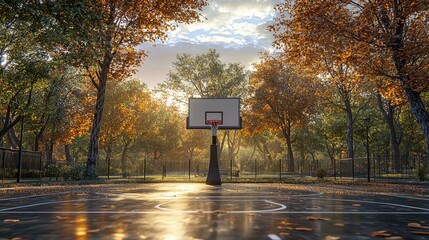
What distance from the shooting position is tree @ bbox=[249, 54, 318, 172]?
38031 mm

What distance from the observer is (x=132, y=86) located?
44625 millimetres

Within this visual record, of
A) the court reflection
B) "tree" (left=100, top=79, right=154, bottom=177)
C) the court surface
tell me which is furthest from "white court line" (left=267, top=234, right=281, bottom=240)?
"tree" (left=100, top=79, right=154, bottom=177)

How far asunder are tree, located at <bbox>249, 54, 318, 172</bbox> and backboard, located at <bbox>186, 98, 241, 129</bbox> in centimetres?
1597

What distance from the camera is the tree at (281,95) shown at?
38.0m

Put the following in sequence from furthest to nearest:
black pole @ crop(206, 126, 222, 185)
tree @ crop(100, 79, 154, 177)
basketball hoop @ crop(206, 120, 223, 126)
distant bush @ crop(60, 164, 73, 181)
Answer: tree @ crop(100, 79, 154, 177)
basketball hoop @ crop(206, 120, 223, 126)
distant bush @ crop(60, 164, 73, 181)
black pole @ crop(206, 126, 222, 185)

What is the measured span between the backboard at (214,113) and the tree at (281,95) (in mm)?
15967

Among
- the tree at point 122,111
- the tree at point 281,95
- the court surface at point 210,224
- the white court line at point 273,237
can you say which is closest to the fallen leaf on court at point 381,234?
the court surface at point 210,224

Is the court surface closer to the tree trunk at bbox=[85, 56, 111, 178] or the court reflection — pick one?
the court reflection

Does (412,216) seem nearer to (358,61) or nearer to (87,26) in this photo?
(358,61)

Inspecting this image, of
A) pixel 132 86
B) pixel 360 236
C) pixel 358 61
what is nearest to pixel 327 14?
pixel 358 61

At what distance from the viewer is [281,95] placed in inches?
1513

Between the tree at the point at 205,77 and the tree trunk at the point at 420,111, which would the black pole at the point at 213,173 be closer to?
the tree trunk at the point at 420,111

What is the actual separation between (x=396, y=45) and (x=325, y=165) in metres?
18.5

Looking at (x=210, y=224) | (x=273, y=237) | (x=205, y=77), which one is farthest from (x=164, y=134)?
(x=273, y=237)
